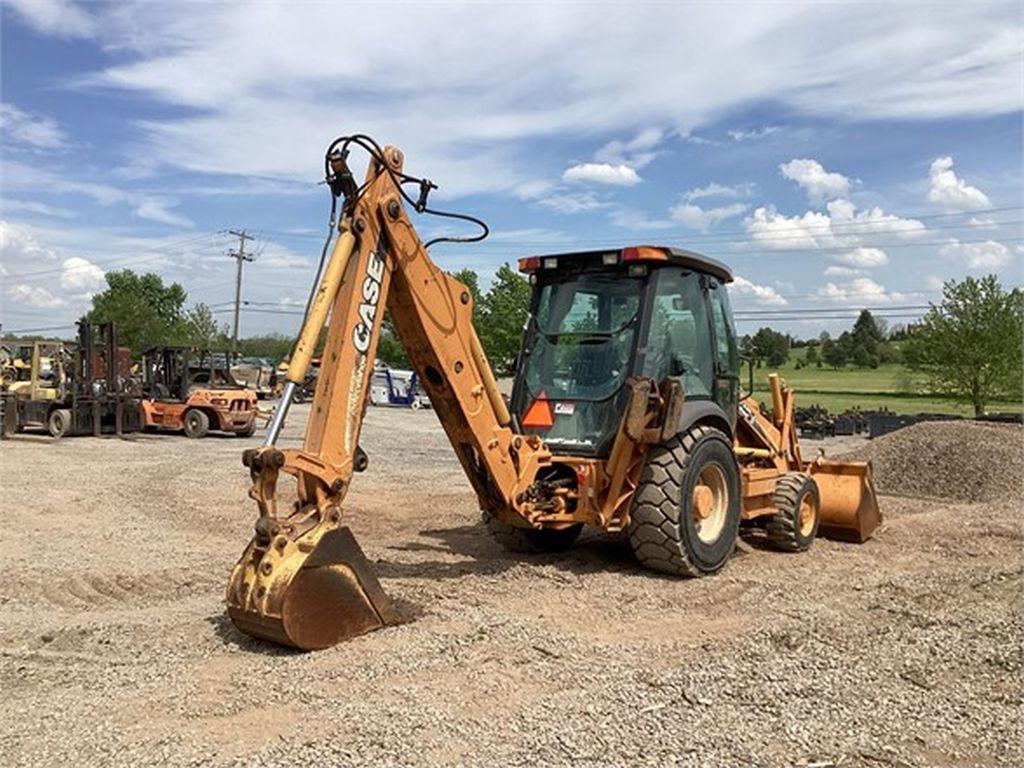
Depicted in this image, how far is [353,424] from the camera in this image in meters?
5.57

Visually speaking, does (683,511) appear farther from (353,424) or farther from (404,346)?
(353,424)

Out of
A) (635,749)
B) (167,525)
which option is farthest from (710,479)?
(167,525)

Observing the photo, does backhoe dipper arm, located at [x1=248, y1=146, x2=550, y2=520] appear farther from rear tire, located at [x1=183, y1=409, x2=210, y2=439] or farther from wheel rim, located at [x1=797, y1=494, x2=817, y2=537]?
rear tire, located at [x1=183, y1=409, x2=210, y2=439]

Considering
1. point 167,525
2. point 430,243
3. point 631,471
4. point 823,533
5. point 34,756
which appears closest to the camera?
point 34,756

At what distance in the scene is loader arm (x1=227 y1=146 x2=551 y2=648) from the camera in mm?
5008

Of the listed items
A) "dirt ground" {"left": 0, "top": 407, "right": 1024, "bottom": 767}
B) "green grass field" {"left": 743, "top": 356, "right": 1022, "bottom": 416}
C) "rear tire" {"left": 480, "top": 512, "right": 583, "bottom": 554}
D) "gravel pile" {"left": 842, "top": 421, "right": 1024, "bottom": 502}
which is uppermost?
"green grass field" {"left": 743, "top": 356, "right": 1022, "bottom": 416}

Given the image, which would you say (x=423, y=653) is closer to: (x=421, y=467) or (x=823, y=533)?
(x=823, y=533)

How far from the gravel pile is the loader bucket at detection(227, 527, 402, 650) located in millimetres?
10008

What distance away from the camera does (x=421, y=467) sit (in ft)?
53.8

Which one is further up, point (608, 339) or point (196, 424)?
point (608, 339)

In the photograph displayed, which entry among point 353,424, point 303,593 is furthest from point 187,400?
point 303,593

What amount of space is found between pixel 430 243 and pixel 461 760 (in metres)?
3.53

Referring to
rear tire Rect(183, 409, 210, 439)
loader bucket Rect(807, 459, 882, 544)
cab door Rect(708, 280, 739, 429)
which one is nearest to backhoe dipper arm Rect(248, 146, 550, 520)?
cab door Rect(708, 280, 739, 429)

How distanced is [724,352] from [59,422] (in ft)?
59.9
